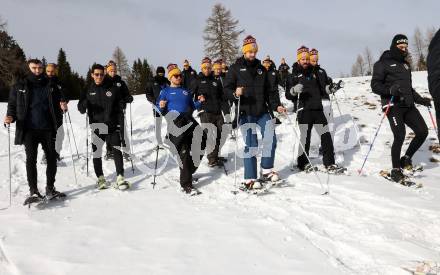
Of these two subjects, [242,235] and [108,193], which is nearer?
[242,235]

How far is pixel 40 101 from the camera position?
21.9 ft

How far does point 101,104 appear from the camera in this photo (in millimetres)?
7496

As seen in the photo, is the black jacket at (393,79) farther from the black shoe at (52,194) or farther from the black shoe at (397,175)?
the black shoe at (52,194)

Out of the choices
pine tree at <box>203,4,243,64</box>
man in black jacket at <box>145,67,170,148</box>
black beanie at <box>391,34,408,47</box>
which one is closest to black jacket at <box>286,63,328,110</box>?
black beanie at <box>391,34,408,47</box>

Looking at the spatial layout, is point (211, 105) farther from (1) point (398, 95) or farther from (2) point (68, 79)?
(2) point (68, 79)

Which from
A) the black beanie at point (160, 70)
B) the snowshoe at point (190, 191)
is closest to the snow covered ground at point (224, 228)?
the snowshoe at point (190, 191)

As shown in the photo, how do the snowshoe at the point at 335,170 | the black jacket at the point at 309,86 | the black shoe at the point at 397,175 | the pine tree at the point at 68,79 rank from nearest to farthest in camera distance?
the black shoe at the point at 397,175 < the snowshoe at the point at 335,170 < the black jacket at the point at 309,86 < the pine tree at the point at 68,79

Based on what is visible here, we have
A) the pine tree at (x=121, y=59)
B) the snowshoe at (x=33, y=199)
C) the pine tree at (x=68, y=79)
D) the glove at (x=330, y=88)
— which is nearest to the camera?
the snowshoe at (x=33, y=199)

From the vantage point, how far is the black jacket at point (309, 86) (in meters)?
8.16

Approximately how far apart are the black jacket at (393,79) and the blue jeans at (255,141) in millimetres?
2368

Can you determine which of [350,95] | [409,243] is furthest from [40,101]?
[350,95]

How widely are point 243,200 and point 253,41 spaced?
2.77 meters

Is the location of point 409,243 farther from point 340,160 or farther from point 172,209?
point 340,160

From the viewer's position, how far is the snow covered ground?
12.7 feet
